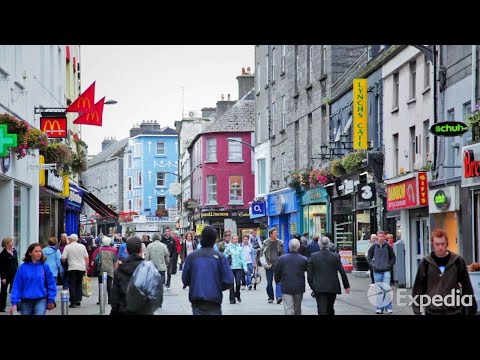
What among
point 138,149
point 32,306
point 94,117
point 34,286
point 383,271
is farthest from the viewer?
point 138,149

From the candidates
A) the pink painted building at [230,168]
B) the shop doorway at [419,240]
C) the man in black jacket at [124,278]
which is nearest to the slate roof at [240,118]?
the pink painted building at [230,168]

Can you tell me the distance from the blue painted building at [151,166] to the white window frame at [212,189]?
31297 mm

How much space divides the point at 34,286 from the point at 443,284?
583 cm

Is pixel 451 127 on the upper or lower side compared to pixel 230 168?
lower

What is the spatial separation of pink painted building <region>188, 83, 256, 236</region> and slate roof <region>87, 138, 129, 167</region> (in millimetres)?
40096

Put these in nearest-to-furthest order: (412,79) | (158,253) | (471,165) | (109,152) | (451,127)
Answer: (451,127) → (471,165) → (158,253) → (412,79) → (109,152)

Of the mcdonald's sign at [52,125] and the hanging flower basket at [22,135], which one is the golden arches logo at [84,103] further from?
the hanging flower basket at [22,135]

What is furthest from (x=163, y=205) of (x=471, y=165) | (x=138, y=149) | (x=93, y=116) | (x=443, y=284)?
(x=443, y=284)

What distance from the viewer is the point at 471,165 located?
24797mm

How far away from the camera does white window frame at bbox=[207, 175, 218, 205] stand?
76750mm

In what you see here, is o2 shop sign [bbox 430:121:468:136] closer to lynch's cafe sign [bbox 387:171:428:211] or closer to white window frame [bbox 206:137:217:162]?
lynch's cafe sign [bbox 387:171:428:211]

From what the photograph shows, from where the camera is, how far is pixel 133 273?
39.9 feet

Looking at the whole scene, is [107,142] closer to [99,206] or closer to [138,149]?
[138,149]
